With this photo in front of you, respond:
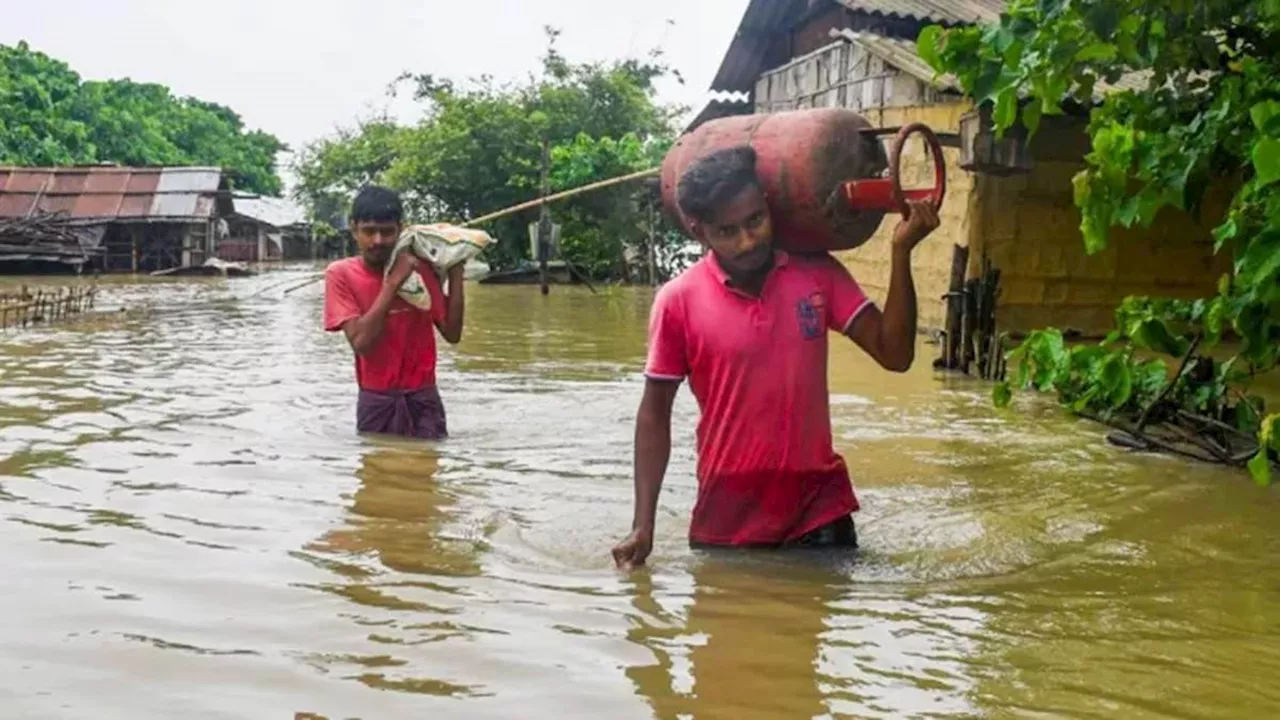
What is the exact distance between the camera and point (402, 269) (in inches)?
239

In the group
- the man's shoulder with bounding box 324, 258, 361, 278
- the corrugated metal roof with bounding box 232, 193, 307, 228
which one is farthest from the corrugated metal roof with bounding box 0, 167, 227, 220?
the man's shoulder with bounding box 324, 258, 361, 278

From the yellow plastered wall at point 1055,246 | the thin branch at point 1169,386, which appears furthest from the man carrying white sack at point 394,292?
the yellow plastered wall at point 1055,246

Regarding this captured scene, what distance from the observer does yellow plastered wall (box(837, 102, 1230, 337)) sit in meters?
13.0

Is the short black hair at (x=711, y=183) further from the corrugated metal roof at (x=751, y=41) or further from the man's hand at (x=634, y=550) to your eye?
the corrugated metal roof at (x=751, y=41)

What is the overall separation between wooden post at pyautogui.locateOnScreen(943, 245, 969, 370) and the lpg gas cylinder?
247 inches

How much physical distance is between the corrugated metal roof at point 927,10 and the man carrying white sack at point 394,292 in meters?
10.4

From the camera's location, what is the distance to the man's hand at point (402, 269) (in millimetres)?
6047

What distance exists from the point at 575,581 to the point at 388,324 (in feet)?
8.07

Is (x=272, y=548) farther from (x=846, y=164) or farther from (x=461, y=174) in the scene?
(x=461, y=174)

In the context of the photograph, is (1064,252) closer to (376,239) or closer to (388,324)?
(388,324)

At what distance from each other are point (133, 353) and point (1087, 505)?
8.89m

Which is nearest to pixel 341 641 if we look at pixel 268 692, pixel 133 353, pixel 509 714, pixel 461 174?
pixel 268 692

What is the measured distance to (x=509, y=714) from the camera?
2.96 m

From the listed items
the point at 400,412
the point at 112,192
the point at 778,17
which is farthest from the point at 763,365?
the point at 112,192
